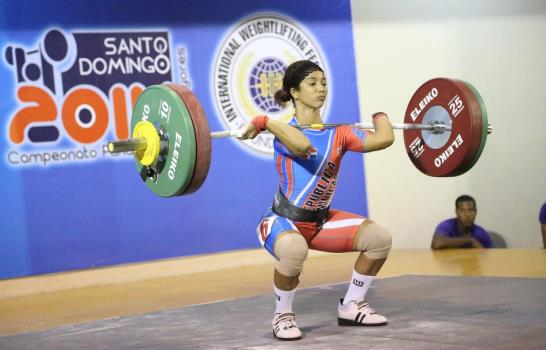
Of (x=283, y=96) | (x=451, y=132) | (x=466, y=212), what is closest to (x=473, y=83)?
(x=466, y=212)

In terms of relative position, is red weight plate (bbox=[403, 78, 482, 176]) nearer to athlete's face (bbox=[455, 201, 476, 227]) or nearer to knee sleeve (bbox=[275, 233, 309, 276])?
knee sleeve (bbox=[275, 233, 309, 276])

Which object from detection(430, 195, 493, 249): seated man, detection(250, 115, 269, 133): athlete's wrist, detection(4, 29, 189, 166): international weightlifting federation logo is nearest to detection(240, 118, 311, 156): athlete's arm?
detection(250, 115, 269, 133): athlete's wrist

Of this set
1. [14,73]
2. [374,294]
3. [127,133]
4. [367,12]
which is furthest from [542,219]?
[14,73]

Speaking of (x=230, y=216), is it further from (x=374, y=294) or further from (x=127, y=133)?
(x=374, y=294)

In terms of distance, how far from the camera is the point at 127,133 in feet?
24.2

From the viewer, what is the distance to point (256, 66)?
798 cm

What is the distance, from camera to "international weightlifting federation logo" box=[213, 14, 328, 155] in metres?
7.82

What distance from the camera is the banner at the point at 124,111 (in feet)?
23.0

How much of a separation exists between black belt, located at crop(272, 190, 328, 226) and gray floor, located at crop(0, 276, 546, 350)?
511 millimetres

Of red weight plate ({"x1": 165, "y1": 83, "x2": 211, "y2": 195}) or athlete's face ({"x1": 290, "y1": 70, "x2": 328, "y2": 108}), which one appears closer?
red weight plate ({"x1": 165, "y1": 83, "x2": 211, "y2": 195})

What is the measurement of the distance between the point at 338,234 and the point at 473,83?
4.61m

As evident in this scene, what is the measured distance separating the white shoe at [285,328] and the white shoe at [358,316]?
31 cm

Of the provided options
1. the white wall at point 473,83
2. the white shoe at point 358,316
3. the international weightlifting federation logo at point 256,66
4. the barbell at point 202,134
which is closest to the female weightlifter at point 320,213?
the white shoe at point 358,316

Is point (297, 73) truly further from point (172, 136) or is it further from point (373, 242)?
point (373, 242)
